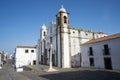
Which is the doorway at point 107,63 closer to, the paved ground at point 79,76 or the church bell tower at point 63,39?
the paved ground at point 79,76

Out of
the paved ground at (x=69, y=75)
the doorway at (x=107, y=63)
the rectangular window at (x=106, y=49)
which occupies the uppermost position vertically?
the rectangular window at (x=106, y=49)

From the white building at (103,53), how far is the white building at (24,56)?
27.5 metres

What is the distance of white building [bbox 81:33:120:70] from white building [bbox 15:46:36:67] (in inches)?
1084

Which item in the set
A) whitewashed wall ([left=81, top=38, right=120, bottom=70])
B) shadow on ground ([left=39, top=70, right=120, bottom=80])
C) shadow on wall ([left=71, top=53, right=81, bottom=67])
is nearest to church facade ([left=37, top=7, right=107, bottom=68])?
shadow on wall ([left=71, top=53, right=81, bottom=67])

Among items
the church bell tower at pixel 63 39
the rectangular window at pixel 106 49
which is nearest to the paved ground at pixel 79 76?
the rectangular window at pixel 106 49

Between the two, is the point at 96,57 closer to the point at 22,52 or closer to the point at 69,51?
the point at 69,51

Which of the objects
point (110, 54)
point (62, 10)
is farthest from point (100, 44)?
point (62, 10)

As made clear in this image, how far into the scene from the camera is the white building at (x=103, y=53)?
63.0ft

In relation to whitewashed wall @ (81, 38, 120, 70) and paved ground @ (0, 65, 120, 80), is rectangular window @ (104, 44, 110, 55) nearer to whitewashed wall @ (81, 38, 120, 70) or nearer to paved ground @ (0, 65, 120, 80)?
whitewashed wall @ (81, 38, 120, 70)

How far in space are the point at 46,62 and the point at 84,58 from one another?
12.9 meters

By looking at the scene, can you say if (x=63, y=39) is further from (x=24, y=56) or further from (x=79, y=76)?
(x=24, y=56)

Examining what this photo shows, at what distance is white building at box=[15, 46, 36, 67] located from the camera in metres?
46.8

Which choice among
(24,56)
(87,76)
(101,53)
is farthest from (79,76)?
(24,56)

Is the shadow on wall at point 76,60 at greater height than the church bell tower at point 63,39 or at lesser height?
lesser
